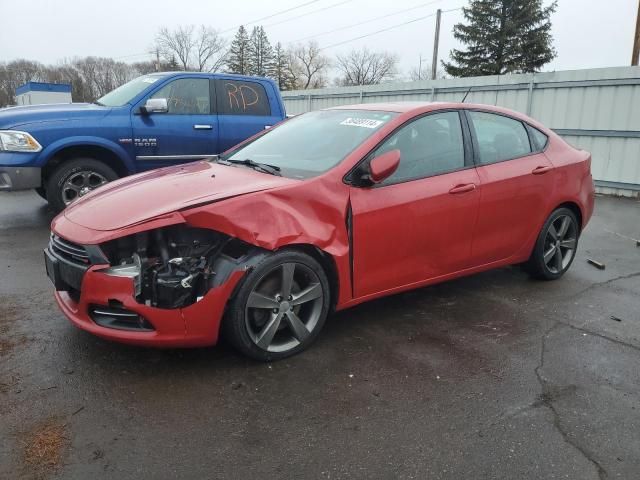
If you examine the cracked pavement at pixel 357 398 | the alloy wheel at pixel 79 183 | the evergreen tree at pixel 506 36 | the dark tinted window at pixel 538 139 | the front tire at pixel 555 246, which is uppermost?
the evergreen tree at pixel 506 36

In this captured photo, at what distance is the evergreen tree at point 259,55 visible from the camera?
67000mm

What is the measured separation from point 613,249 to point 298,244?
4748 millimetres

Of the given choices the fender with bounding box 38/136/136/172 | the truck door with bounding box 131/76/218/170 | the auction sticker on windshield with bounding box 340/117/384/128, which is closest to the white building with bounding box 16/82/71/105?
the truck door with bounding box 131/76/218/170

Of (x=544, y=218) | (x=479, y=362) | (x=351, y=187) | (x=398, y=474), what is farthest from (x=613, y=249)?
(x=398, y=474)

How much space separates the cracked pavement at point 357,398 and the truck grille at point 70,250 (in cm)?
61

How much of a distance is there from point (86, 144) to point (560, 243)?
514 cm

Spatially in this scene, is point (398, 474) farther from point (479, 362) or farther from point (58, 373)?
point (58, 373)

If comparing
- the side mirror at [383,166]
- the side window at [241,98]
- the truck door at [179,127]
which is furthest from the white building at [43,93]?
the side mirror at [383,166]

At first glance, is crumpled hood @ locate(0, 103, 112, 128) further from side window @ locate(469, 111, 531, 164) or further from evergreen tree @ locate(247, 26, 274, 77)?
evergreen tree @ locate(247, 26, 274, 77)

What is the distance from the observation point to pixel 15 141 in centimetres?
576

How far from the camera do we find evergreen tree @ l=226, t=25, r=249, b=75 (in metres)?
66.6

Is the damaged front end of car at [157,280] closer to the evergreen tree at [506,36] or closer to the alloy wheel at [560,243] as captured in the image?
the alloy wheel at [560,243]

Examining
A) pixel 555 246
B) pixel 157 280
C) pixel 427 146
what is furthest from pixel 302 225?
pixel 555 246

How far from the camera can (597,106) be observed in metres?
10.3
